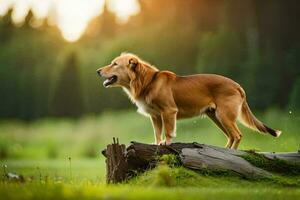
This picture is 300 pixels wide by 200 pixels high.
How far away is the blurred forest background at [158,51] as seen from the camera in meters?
33.9

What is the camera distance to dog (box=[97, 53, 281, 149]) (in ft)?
42.8

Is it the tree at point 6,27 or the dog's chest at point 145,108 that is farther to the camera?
the tree at point 6,27

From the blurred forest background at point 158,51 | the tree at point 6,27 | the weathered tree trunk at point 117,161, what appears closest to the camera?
the weathered tree trunk at point 117,161

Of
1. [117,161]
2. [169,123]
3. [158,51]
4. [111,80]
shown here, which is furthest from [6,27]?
[117,161]

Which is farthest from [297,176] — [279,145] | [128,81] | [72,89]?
[72,89]

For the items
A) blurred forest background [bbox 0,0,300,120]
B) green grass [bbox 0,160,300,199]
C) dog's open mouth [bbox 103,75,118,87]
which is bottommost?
green grass [bbox 0,160,300,199]

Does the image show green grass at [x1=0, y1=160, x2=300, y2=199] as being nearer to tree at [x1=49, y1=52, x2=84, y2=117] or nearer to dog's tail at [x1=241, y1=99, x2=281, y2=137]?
dog's tail at [x1=241, y1=99, x2=281, y2=137]

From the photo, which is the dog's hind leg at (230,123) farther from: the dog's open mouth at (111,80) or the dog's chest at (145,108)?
the dog's open mouth at (111,80)

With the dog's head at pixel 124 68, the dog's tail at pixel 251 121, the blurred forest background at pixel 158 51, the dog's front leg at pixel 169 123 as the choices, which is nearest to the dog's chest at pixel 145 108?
the dog's front leg at pixel 169 123

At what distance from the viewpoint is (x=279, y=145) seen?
17484 millimetres

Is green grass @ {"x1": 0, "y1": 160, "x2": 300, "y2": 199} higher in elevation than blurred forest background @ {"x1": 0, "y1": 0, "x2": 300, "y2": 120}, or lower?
lower

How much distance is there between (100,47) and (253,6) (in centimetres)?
1161

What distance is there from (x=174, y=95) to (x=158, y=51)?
25.4 metres

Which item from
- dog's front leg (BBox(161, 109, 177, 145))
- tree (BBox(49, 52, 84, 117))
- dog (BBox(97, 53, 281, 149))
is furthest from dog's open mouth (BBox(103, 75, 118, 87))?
tree (BBox(49, 52, 84, 117))
